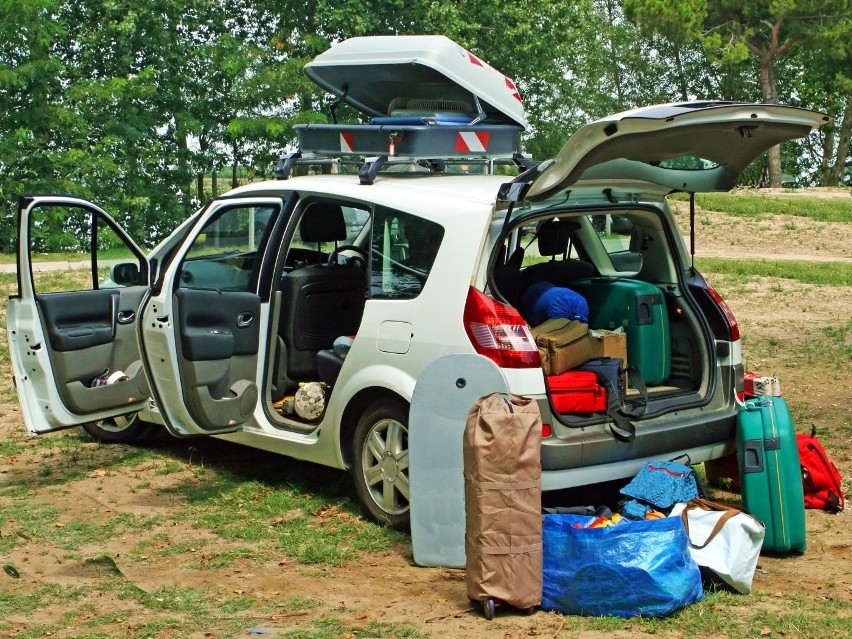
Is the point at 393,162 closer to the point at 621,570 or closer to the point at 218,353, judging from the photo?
the point at 218,353

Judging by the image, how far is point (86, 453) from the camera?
782 centimetres

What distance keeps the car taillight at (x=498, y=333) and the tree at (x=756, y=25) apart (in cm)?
3148

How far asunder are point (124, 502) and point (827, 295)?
35.4 feet

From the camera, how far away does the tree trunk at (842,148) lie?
4056 cm

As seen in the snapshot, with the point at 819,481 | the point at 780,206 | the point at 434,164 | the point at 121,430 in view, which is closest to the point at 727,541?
the point at 819,481

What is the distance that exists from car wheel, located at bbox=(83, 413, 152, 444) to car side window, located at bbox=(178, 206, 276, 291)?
1251 millimetres

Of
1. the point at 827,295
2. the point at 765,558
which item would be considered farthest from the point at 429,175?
the point at 827,295

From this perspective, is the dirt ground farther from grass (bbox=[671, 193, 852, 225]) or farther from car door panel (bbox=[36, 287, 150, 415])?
grass (bbox=[671, 193, 852, 225])

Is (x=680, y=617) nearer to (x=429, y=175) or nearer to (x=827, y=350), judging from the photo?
(x=429, y=175)

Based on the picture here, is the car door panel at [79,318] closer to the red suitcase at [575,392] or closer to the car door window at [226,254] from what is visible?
the car door window at [226,254]

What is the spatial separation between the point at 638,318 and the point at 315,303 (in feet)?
5.92

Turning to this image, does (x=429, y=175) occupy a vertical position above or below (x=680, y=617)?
above

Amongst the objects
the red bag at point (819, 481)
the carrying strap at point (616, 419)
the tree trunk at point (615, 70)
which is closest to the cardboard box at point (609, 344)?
the carrying strap at point (616, 419)

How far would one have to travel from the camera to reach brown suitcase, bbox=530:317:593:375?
5.74 metres
